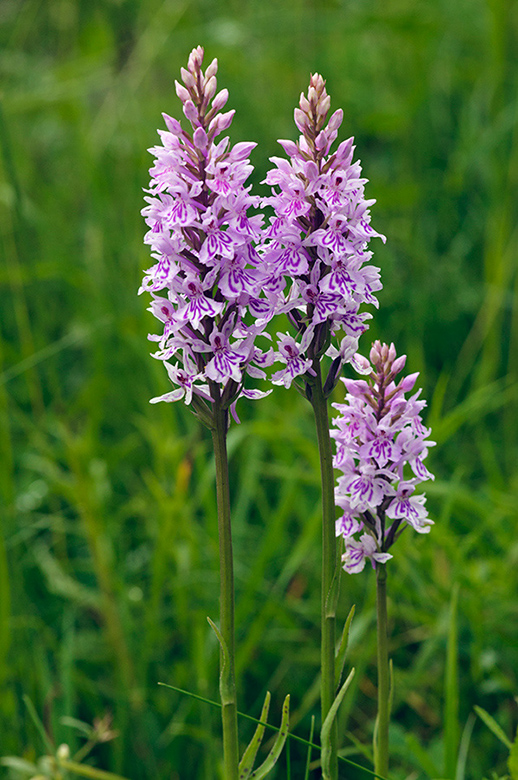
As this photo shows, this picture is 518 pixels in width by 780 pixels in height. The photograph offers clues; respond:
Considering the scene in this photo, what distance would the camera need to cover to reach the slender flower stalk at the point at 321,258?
5.26ft

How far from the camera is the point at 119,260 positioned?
208 inches

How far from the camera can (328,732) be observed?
167cm

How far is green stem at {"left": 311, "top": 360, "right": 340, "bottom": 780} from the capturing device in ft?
5.47

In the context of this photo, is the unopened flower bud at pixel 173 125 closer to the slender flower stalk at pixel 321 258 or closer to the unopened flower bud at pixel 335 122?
the slender flower stalk at pixel 321 258

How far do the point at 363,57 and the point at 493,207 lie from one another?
2835mm

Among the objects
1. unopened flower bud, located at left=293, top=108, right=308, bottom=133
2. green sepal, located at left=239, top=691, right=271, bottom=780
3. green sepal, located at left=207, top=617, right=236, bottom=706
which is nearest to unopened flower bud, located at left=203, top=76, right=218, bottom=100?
unopened flower bud, located at left=293, top=108, right=308, bottom=133

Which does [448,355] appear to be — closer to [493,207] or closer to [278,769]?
[493,207]

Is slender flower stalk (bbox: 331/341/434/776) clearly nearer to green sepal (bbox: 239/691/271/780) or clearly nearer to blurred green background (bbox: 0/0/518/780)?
green sepal (bbox: 239/691/271/780)

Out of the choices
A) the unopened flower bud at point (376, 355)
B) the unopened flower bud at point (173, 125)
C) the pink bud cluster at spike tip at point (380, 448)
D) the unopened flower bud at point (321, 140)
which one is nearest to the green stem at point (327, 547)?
the pink bud cluster at spike tip at point (380, 448)

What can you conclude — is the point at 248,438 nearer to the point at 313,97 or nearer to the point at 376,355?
the point at 376,355

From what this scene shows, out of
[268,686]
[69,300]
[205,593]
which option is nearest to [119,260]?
[69,300]

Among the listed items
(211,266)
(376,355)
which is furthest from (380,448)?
(211,266)

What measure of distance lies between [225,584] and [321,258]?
723 millimetres

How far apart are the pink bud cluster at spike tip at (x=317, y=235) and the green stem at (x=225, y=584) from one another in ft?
0.56
